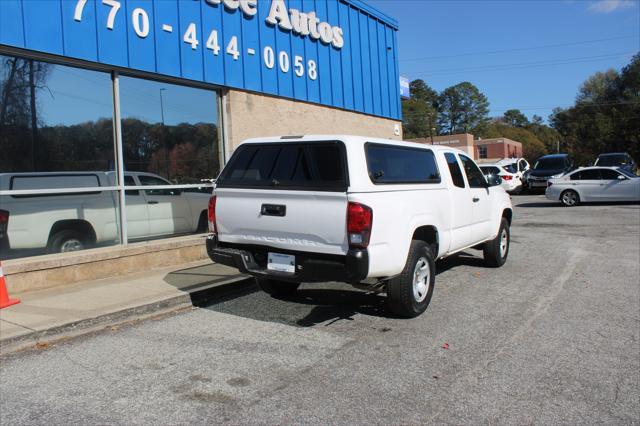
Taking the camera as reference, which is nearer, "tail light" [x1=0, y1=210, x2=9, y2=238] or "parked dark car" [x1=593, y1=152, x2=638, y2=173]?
"tail light" [x1=0, y1=210, x2=9, y2=238]

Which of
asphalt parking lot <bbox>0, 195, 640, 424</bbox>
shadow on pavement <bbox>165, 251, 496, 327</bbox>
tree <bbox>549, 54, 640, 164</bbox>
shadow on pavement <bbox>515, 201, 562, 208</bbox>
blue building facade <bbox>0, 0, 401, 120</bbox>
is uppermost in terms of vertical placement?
tree <bbox>549, 54, 640, 164</bbox>

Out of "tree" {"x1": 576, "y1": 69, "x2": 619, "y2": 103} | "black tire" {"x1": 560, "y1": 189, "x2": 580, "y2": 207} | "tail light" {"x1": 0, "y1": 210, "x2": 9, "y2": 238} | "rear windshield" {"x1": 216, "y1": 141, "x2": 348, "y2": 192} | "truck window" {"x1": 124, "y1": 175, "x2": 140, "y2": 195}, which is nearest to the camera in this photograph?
"rear windshield" {"x1": 216, "y1": 141, "x2": 348, "y2": 192}

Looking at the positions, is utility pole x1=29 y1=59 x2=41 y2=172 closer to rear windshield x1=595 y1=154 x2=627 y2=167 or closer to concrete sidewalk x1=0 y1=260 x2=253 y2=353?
concrete sidewalk x1=0 y1=260 x2=253 y2=353

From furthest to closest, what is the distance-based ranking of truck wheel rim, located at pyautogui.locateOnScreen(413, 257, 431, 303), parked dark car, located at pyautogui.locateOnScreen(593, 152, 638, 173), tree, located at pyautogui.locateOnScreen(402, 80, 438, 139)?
tree, located at pyautogui.locateOnScreen(402, 80, 438, 139), parked dark car, located at pyautogui.locateOnScreen(593, 152, 638, 173), truck wheel rim, located at pyautogui.locateOnScreen(413, 257, 431, 303)

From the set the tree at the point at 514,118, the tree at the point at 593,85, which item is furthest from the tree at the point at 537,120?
the tree at the point at 593,85

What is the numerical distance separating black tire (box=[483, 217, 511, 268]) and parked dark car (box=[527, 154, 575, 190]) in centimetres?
1838

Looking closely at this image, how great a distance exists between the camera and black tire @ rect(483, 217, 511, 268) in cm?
823

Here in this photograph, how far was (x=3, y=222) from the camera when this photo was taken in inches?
277

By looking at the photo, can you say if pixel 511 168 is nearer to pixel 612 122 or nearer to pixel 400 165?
pixel 400 165

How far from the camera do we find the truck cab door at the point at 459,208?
658 cm

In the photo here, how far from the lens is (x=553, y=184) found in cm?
1991

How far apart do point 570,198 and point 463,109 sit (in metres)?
135

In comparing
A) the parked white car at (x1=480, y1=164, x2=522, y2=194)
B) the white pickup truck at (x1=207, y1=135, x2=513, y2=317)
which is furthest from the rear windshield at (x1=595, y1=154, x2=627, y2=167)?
the white pickup truck at (x1=207, y1=135, x2=513, y2=317)

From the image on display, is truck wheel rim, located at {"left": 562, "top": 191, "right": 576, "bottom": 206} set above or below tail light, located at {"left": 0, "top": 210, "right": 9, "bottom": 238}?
below
